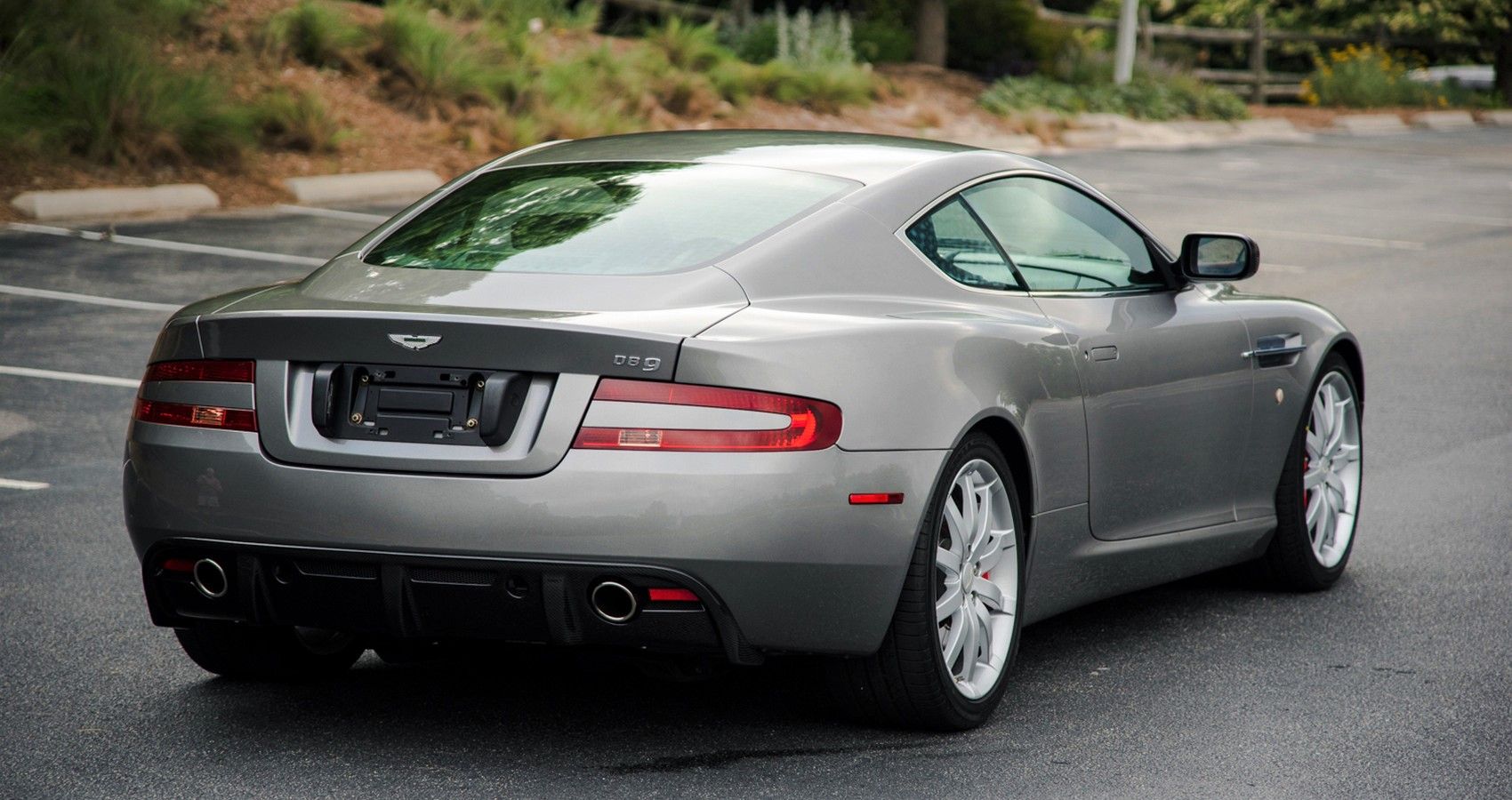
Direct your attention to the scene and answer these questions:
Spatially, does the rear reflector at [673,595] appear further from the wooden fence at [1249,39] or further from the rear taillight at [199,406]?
the wooden fence at [1249,39]

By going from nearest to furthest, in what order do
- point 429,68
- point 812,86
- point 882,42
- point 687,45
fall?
point 429,68
point 687,45
point 812,86
point 882,42

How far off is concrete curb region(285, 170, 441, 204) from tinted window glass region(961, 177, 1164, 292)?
11.5 meters

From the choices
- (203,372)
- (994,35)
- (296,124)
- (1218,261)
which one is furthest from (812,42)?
(203,372)

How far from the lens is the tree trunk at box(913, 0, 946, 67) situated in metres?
32.9

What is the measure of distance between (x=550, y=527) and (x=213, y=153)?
1394 centimetres

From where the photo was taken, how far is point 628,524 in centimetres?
388

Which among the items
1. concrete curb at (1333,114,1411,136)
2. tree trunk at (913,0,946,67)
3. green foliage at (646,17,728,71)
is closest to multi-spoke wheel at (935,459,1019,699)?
green foliage at (646,17,728,71)

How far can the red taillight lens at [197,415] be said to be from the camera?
4141 mm

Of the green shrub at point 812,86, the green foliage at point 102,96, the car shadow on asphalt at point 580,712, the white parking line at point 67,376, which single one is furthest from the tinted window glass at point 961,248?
the green shrub at point 812,86

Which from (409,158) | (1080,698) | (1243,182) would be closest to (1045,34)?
(1243,182)

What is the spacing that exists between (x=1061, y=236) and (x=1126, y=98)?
28.4 meters

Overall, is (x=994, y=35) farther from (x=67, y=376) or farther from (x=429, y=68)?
(x=67, y=376)

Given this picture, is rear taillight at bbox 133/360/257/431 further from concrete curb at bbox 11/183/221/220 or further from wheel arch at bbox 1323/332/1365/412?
concrete curb at bbox 11/183/221/220

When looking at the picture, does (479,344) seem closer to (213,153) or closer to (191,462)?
(191,462)
